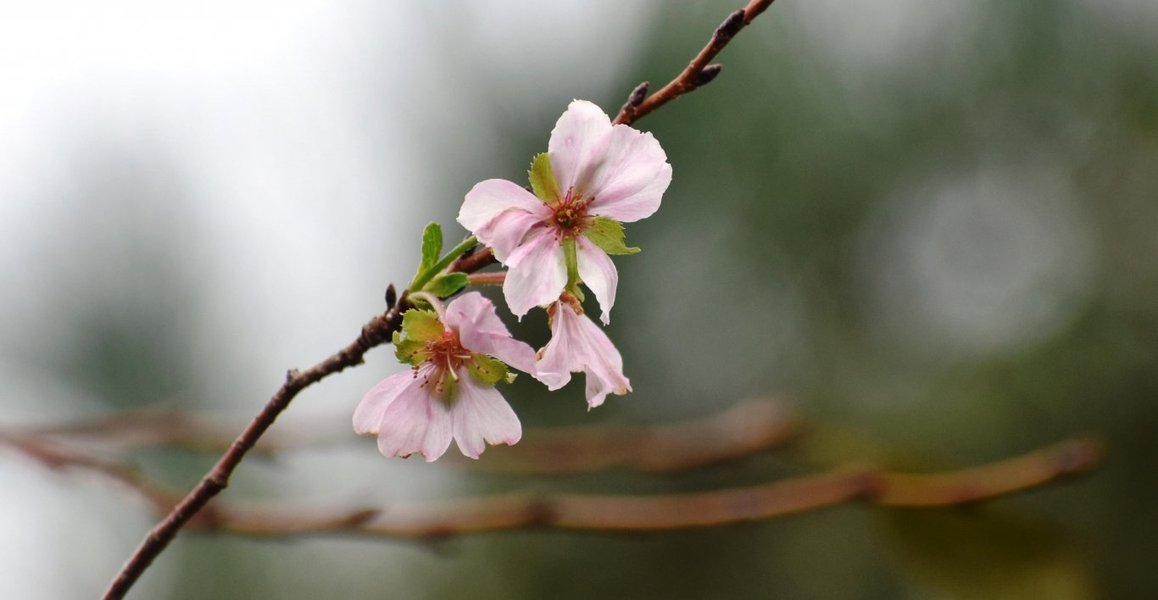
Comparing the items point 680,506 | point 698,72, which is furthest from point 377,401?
point 680,506

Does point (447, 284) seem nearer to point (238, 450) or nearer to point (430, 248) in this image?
point (430, 248)

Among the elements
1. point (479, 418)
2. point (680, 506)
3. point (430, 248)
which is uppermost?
point (430, 248)

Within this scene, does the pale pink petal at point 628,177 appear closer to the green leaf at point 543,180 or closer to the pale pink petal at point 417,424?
the green leaf at point 543,180

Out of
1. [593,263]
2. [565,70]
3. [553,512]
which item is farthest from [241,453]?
[565,70]

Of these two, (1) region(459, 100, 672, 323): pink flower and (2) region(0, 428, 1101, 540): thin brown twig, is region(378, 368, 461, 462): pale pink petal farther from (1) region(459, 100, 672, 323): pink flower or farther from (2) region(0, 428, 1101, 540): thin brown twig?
(2) region(0, 428, 1101, 540): thin brown twig

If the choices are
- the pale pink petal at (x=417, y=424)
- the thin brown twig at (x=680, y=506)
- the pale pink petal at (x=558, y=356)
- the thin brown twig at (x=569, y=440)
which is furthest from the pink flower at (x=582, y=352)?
the thin brown twig at (x=569, y=440)

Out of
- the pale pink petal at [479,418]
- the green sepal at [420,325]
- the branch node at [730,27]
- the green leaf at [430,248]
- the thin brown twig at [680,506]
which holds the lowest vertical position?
the thin brown twig at [680,506]
